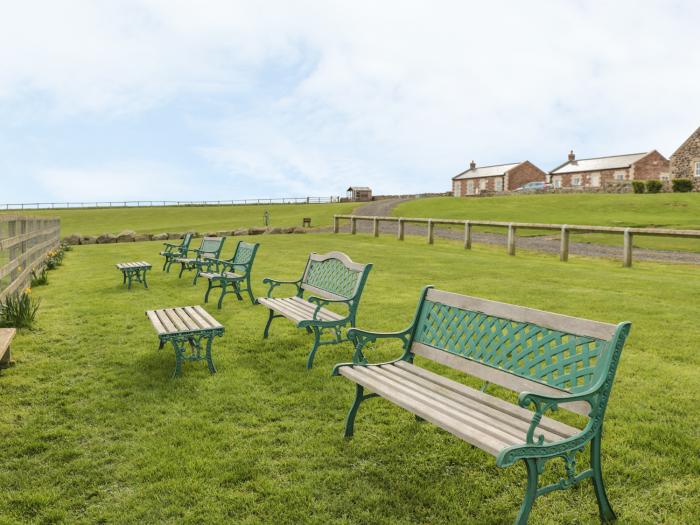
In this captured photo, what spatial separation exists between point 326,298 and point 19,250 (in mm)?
7205

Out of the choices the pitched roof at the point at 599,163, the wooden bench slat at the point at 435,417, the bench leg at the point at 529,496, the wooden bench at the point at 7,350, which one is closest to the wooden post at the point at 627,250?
the wooden bench slat at the point at 435,417

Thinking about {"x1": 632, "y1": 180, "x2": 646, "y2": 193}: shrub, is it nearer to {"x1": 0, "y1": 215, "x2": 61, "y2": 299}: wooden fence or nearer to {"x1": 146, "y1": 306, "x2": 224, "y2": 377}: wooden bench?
{"x1": 0, "y1": 215, "x2": 61, "y2": 299}: wooden fence

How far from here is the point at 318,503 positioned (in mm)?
3168

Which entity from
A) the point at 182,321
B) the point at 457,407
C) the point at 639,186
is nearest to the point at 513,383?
the point at 457,407

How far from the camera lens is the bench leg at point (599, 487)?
304 cm

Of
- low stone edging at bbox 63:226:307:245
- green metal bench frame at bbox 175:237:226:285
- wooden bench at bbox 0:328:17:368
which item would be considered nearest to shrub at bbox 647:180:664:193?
low stone edging at bbox 63:226:307:245

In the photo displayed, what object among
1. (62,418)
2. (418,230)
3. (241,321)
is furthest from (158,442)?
(418,230)

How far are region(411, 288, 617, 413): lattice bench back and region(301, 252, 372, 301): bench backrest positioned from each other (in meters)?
1.62

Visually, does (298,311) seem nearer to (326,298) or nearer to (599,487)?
(326,298)

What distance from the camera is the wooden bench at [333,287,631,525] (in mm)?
2807

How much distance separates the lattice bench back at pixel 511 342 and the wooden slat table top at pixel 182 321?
243 cm

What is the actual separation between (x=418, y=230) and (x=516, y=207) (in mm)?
13479

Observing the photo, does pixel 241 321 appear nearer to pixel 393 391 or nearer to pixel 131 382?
pixel 131 382

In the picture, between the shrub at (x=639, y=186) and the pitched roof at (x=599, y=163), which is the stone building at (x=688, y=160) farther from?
the pitched roof at (x=599, y=163)
